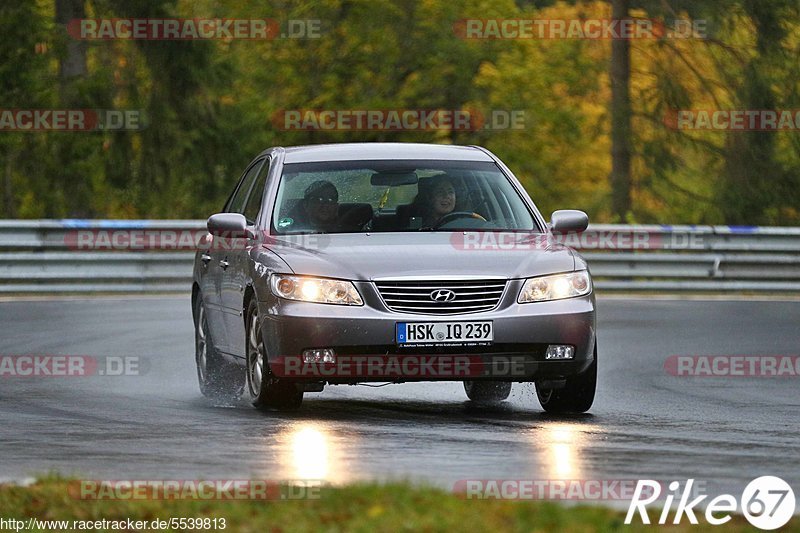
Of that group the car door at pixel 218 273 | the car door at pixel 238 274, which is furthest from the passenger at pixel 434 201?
the car door at pixel 218 273

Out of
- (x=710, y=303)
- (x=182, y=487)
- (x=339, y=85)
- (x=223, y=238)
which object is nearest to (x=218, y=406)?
(x=223, y=238)

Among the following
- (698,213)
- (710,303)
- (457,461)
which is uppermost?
(457,461)

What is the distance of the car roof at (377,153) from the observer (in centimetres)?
1237

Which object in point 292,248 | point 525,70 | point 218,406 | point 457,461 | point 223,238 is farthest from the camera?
point 525,70

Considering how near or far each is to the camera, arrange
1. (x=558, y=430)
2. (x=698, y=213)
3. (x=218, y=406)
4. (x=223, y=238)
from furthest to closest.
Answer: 1. (x=698, y=213)
2. (x=223, y=238)
3. (x=218, y=406)
4. (x=558, y=430)

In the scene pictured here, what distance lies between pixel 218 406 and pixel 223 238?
1.36 meters

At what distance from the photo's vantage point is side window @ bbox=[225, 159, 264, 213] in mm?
13317

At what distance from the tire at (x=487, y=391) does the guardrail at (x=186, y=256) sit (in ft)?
41.7

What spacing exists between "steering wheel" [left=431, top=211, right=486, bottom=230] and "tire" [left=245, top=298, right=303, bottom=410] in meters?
1.32

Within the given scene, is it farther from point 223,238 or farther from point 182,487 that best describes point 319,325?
point 182,487

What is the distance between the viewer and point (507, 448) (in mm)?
9359
